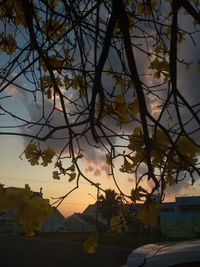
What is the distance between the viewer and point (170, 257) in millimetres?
3369

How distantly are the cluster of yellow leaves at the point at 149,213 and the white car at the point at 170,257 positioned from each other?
143cm

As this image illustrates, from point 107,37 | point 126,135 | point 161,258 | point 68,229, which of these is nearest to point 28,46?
point 107,37

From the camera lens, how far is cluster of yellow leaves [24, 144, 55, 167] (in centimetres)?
243

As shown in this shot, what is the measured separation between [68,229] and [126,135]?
69.8 metres

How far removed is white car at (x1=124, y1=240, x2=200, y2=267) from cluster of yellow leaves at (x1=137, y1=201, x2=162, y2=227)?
4.68ft

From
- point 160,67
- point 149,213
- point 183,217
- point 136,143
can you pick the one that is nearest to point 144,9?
point 160,67

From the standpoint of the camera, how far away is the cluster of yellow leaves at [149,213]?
78.4 inches

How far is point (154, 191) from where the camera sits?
2.03 metres

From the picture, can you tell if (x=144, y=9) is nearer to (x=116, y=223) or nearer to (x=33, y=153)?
(x=33, y=153)

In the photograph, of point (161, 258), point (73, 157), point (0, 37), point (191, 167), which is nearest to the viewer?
point (191, 167)

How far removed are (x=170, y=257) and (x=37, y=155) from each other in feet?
4.47

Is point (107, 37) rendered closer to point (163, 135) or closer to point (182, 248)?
point (163, 135)

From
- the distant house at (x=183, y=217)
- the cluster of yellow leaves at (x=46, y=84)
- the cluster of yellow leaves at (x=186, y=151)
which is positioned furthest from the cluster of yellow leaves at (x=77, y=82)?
the distant house at (x=183, y=217)

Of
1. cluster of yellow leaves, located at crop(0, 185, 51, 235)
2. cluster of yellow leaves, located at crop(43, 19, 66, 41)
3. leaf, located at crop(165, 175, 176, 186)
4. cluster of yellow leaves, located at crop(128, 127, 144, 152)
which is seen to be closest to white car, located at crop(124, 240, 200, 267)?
leaf, located at crop(165, 175, 176, 186)
